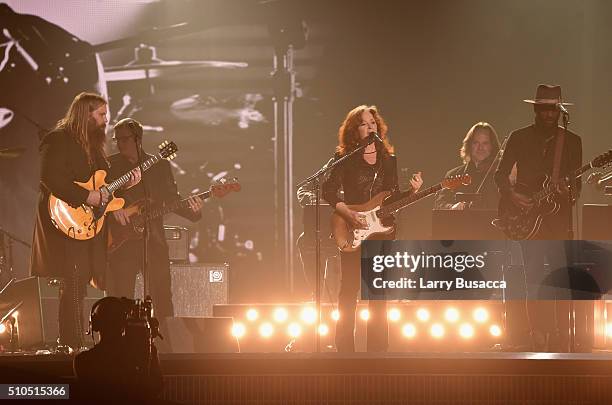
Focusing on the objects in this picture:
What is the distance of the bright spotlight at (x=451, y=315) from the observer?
8.12 meters

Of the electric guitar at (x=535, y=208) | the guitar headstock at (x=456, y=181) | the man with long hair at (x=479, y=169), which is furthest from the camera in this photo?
the man with long hair at (x=479, y=169)

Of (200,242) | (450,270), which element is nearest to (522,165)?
(450,270)

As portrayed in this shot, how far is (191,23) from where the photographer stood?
10273 millimetres

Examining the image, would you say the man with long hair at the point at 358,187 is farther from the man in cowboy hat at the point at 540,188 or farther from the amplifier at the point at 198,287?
the amplifier at the point at 198,287

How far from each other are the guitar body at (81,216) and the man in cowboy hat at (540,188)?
2.95 m

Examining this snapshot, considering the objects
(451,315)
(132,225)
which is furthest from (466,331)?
(132,225)

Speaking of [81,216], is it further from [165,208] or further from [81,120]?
[165,208]

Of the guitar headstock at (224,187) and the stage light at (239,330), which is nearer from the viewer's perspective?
the stage light at (239,330)

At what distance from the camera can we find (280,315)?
8391 mm

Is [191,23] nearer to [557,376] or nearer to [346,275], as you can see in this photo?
[346,275]

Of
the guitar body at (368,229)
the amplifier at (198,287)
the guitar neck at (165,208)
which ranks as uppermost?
the guitar neck at (165,208)

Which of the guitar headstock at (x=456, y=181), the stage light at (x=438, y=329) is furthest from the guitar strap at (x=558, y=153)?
the stage light at (x=438, y=329)

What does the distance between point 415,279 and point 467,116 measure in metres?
3.01

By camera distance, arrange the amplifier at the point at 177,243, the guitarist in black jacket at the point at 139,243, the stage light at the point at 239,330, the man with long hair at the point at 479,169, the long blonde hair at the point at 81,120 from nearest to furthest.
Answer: the long blonde hair at the point at 81,120
the guitarist in black jacket at the point at 139,243
the stage light at the point at 239,330
the man with long hair at the point at 479,169
the amplifier at the point at 177,243
